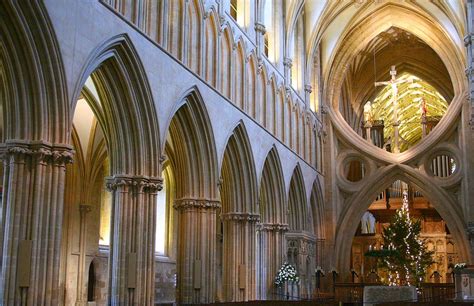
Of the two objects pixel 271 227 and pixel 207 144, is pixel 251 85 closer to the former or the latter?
pixel 207 144

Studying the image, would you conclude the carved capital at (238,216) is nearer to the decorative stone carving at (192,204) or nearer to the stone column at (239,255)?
A: the stone column at (239,255)

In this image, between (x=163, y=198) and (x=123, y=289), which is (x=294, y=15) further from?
(x=123, y=289)

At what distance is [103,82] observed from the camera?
17297mm

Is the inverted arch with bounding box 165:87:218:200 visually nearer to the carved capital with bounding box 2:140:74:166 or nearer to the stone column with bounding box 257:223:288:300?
the stone column with bounding box 257:223:288:300

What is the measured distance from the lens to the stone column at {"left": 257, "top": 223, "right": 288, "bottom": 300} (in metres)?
27.1

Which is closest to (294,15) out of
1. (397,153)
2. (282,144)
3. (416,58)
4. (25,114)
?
(282,144)

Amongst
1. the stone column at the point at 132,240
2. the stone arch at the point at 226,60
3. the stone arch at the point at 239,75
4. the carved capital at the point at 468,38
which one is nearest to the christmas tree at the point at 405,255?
the carved capital at the point at 468,38

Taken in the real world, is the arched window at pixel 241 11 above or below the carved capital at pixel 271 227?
above

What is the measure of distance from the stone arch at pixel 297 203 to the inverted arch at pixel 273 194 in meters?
2.66

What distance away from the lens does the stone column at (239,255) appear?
24391mm

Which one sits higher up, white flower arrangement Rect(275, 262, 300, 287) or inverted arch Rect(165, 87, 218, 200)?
inverted arch Rect(165, 87, 218, 200)

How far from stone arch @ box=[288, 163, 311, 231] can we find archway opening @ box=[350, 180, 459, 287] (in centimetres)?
881

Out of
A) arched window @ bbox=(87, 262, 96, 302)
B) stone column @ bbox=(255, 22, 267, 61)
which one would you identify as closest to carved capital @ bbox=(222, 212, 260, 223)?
arched window @ bbox=(87, 262, 96, 302)

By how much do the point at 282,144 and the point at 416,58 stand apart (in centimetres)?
1785
